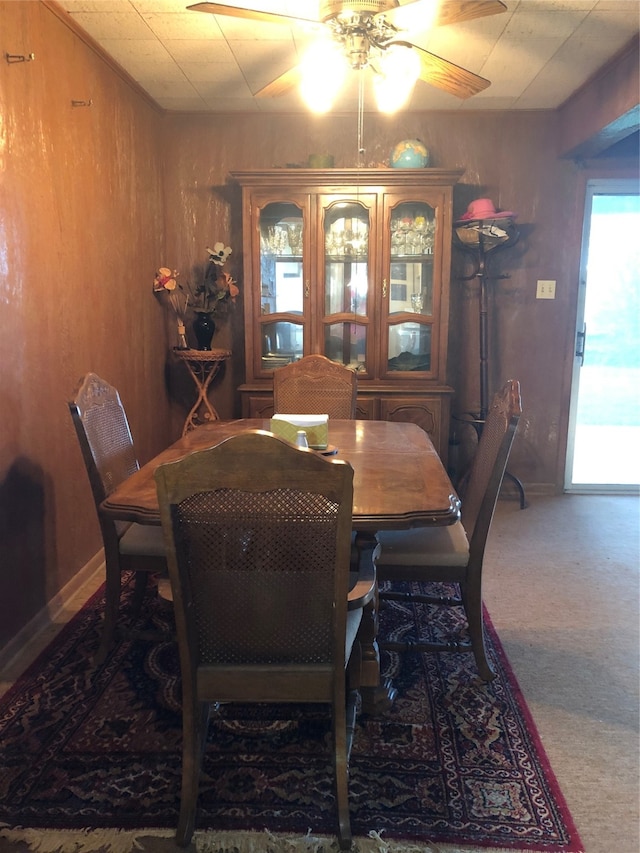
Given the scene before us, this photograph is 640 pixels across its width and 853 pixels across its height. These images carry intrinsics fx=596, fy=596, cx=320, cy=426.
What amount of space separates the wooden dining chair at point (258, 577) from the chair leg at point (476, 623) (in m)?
0.62

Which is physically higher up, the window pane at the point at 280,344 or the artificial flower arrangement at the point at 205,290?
the artificial flower arrangement at the point at 205,290

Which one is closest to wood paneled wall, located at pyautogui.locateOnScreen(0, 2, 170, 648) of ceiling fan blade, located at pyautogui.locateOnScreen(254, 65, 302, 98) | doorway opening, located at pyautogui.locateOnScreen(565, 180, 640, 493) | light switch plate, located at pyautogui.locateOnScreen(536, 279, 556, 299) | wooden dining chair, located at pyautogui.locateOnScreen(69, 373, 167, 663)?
wooden dining chair, located at pyautogui.locateOnScreen(69, 373, 167, 663)

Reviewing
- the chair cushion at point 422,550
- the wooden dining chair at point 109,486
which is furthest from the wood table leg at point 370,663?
the wooden dining chair at point 109,486

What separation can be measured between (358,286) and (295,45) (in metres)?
1.27

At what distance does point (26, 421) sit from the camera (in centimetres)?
219

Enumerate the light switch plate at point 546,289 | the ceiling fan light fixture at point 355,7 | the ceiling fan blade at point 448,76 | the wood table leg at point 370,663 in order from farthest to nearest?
the light switch plate at point 546,289 < the ceiling fan blade at point 448,76 < the ceiling fan light fixture at point 355,7 < the wood table leg at point 370,663

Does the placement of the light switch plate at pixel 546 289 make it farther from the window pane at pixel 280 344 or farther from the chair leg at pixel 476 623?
the chair leg at pixel 476 623

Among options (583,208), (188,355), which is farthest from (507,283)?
(188,355)

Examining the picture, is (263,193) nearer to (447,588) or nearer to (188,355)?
(188,355)

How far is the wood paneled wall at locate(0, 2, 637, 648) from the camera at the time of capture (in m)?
2.15

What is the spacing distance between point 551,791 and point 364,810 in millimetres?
491

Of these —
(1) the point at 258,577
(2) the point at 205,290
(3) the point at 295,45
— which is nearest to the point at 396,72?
(3) the point at 295,45

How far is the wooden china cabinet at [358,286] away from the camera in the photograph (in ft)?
11.2

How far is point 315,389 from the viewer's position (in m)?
2.92
